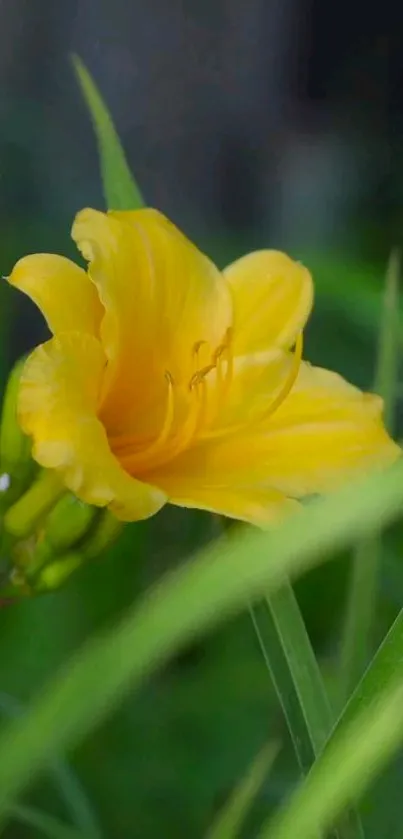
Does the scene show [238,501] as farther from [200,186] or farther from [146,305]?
[200,186]

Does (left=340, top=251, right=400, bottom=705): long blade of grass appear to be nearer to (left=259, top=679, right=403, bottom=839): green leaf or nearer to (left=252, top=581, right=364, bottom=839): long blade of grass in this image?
(left=252, top=581, right=364, bottom=839): long blade of grass

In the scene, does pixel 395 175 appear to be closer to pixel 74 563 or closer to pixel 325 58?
pixel 325 58

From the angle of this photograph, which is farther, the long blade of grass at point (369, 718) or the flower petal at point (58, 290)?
the flower petal at point (58, 290)

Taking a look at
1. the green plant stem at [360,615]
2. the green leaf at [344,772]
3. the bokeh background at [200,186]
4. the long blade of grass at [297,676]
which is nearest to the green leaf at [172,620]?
the green leaf at [344,772]

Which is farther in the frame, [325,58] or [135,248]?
[325,58]

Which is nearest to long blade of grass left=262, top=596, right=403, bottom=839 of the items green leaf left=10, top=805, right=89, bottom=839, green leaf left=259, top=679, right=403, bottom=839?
green leaf left=259, top=679, right=403, bottom=839

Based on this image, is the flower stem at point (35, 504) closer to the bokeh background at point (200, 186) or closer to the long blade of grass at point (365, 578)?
the long blade of grass at point (365, 578)

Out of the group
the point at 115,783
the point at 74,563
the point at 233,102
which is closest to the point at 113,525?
the point at 74,563

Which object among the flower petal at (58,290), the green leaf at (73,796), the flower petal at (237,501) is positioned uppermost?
the flower petal at (58,290)
